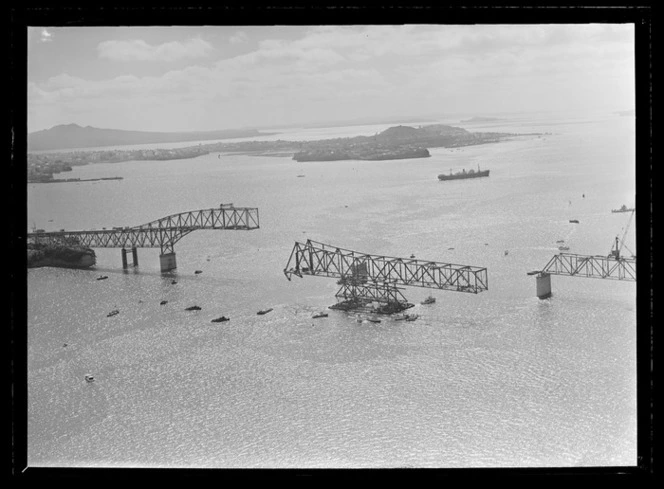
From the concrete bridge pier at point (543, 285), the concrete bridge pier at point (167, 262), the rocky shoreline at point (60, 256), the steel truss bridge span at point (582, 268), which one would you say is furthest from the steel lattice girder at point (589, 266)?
the rocky shoreline at point (60, 256)

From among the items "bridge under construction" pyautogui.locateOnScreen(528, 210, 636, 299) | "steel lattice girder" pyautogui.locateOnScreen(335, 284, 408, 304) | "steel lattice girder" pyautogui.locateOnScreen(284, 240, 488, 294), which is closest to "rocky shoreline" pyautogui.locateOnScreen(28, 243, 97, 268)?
"steel lattice girder" pyautogui.locateOnScreen(284, 240, 488, 294)

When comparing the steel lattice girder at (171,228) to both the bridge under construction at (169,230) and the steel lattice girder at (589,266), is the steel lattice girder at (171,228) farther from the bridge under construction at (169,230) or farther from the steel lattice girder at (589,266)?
the steel lattice girder at (589,266)

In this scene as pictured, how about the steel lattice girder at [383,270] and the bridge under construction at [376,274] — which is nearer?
the bridge under construction at [376,274]

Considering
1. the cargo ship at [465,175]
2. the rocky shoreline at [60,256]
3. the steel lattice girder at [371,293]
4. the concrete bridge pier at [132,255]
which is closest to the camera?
the rocky shoreline at [60,256]

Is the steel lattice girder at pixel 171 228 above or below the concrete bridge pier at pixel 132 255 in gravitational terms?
above

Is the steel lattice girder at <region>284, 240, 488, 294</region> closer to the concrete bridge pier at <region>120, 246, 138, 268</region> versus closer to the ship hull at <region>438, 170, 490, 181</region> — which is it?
the ship hull at <region>438, 170, 490, 181</region>
